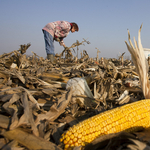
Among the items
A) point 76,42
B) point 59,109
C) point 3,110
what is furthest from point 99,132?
point 76,42

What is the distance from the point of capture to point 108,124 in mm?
1296

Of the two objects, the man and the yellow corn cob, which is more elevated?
the man

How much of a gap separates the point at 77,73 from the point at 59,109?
5.46 ft

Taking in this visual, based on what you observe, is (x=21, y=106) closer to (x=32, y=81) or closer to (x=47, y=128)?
(x=47, y=128)

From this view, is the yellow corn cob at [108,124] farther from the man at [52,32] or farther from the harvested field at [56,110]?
the man at [52,32]

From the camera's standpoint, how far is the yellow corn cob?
115 centimetres

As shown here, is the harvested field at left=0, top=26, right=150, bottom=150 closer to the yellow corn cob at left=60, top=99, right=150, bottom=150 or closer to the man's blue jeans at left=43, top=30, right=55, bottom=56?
the yellow corn cob at left=60, top=99, right=150, bottom=150

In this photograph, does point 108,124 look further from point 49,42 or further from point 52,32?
point 52,32

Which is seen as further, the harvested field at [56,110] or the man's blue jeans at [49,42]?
the man's blue jeans at [49,42]

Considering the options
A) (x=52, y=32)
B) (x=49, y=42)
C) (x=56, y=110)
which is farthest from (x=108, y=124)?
(x=52, y=32)

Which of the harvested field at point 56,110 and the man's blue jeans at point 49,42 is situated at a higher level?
the man's blue jeans at point 49,42

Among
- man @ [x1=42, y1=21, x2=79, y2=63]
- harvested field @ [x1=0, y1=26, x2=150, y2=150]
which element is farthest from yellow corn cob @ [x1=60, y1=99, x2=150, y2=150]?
man @ [x1=42, y1=21, x2=79, y2=63]

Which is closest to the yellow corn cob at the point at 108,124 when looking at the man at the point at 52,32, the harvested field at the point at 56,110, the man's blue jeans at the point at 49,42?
the harvested field at the point at 56,110

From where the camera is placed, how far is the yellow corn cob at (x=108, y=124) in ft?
3.77
